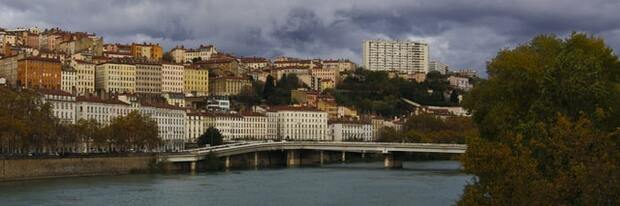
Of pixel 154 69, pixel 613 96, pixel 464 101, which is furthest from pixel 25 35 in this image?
pixel 613 96

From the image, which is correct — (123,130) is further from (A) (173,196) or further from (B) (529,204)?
(B) (529,204)

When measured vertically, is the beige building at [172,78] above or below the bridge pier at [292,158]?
above

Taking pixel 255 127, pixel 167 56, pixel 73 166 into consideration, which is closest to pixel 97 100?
pixel 255 127

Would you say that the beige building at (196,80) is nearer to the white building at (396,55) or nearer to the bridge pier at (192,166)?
the bridge pier at (192,166)

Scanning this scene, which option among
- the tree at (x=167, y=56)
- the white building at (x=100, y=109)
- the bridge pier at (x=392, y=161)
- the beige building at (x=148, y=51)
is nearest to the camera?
the bridge pier at (x=392, y=161)

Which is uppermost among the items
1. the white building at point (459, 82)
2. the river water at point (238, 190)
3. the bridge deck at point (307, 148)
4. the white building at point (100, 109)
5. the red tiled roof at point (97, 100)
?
the white building at point (459, 82)

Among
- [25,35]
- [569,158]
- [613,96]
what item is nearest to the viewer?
[569,158]

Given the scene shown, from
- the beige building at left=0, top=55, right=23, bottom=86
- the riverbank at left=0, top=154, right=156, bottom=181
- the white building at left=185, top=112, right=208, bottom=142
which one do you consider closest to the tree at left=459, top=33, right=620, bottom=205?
the riverbank at left=0, top=154, right=156, bottom=181

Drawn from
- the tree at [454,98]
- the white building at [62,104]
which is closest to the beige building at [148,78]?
the white building at [62,104]
